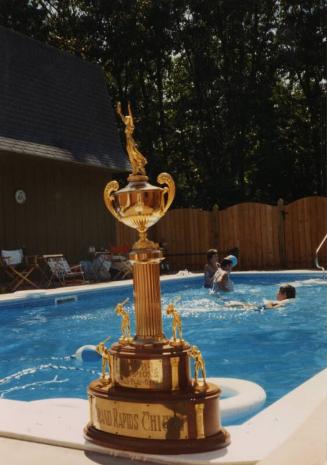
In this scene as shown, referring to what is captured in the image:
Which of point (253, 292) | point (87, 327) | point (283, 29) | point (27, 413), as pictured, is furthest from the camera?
point (283, 29)

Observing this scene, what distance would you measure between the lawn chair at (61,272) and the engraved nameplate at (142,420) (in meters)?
9.79

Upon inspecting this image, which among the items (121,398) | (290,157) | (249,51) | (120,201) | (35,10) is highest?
(35,10)

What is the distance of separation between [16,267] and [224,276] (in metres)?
4.73

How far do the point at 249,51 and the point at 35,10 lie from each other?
313 inches

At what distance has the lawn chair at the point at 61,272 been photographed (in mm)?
12359

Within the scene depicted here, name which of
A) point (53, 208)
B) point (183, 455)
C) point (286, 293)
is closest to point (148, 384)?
point (183, 455)

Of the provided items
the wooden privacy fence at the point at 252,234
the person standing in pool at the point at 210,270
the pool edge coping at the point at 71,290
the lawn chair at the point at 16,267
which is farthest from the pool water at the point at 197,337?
the wooden privacy fence at the point at 252,234

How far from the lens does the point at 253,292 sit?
11.3 metres

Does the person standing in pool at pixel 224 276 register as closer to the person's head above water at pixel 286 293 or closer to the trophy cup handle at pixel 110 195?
the person's head above water at pixel 286 293

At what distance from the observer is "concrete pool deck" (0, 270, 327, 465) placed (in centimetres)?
225

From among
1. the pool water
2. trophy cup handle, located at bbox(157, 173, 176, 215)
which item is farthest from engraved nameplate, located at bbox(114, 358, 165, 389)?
the pool water

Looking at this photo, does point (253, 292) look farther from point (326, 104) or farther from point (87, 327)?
point (326, 104)

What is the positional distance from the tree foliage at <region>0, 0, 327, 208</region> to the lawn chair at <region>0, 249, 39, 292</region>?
965 centimetres

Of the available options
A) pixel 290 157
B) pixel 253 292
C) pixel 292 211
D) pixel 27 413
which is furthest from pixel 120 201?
pixel 290 157
